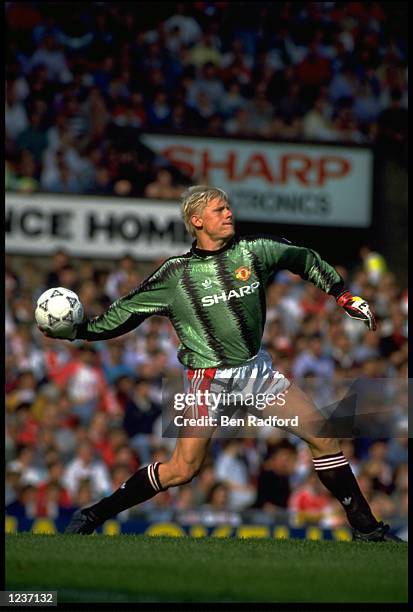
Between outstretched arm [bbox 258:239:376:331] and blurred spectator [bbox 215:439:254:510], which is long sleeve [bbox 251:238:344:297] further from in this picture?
blurred spectator [bbox 215:439:254:510]

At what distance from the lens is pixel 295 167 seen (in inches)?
764

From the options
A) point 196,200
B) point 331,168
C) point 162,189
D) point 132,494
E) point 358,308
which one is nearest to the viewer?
point 358,308

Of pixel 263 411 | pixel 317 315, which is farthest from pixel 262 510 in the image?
pixel 263 411

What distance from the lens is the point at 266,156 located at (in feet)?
63.3

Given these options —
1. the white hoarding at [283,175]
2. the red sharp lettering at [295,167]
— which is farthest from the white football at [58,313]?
the red sharp lettering at [295,167]

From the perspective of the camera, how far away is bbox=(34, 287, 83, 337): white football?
7.95 metres

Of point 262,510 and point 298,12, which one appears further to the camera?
point 298,12

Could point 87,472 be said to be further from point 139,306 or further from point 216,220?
point 216,220

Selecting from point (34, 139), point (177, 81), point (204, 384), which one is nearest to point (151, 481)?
point (204, 384)

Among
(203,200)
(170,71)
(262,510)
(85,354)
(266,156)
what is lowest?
(262,510)

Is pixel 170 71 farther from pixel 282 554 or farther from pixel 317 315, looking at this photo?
pixel 282 554

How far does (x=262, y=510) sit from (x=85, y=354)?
114 inches

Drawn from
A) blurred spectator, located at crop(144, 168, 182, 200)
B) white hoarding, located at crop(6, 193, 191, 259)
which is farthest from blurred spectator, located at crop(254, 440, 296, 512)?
blurred spectator, located at crop(144, 168, 182, 200)

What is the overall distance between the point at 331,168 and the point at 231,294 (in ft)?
39.6
